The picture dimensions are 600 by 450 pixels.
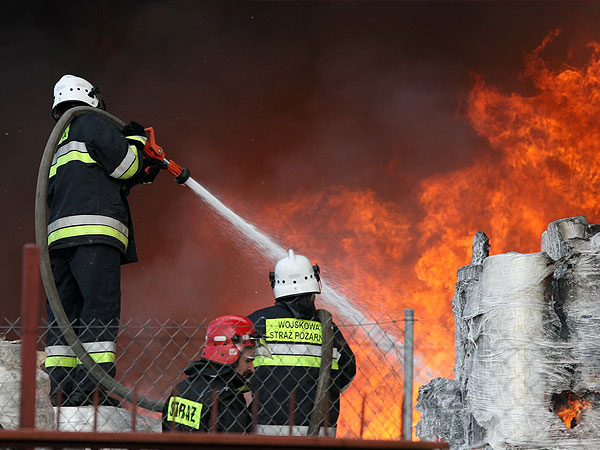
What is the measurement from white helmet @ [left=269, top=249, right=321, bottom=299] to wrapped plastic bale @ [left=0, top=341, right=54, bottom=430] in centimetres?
145

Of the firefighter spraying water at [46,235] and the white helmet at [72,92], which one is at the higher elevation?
the white helmet at [72,92]

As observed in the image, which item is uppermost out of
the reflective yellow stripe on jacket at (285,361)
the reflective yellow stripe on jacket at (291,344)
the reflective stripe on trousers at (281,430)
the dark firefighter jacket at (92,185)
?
the dark firefighter jacket at (92,185)

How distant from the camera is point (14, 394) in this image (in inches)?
177

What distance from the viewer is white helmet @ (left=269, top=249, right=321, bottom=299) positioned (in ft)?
16.2

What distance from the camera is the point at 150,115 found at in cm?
957

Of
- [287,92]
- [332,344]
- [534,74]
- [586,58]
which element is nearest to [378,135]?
[287,92]

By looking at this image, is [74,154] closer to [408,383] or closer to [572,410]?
[408,383]

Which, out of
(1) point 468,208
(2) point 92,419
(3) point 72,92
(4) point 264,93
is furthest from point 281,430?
(4) point 264,93

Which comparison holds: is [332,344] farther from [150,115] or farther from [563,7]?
[563,7]

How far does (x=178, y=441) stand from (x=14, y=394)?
207cm

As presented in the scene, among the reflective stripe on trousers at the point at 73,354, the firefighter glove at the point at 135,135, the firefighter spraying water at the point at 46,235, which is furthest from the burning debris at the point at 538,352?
the firefighter glove at the point at 135,135

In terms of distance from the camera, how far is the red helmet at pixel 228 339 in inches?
163

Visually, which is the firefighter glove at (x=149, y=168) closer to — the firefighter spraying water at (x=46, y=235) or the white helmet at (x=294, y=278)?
the firefighter spraying water at (x=46, y=235)

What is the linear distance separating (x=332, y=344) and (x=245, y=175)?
5.25 m
